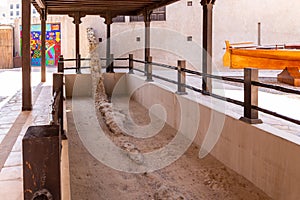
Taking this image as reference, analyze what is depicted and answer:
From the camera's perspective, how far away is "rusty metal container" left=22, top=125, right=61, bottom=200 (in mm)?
1120

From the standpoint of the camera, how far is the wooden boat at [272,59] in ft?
26.5

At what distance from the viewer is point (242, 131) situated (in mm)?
3787

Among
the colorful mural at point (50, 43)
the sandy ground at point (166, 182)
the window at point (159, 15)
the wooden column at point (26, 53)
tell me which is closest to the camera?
the sandy ground at point (166, 182)

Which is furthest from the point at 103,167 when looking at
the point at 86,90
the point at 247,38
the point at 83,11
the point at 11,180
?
the point at 247,38

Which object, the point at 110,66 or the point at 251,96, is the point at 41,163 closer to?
the point at 251,96

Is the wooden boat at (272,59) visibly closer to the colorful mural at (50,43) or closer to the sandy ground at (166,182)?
the sandy ground at (166,182)

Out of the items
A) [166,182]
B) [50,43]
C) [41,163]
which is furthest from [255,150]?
[50,43]

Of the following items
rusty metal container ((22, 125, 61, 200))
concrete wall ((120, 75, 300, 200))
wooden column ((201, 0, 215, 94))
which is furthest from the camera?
wooden column ((201, 0, 215, 94))

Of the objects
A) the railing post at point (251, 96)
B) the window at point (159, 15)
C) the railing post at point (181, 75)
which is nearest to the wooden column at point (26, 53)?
the railing post at point (181, 75)

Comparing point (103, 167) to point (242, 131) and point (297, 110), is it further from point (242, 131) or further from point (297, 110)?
point (297, 110)

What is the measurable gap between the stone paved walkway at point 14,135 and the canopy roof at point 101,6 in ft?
9.44

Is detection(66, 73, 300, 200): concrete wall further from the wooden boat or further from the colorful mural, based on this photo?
the colorful mural

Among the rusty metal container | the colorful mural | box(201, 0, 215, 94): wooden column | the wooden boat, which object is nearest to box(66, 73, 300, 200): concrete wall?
box(201, 0, 215, 94): wooden column

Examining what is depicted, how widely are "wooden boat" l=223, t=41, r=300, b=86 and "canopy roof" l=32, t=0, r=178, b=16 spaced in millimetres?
2703
